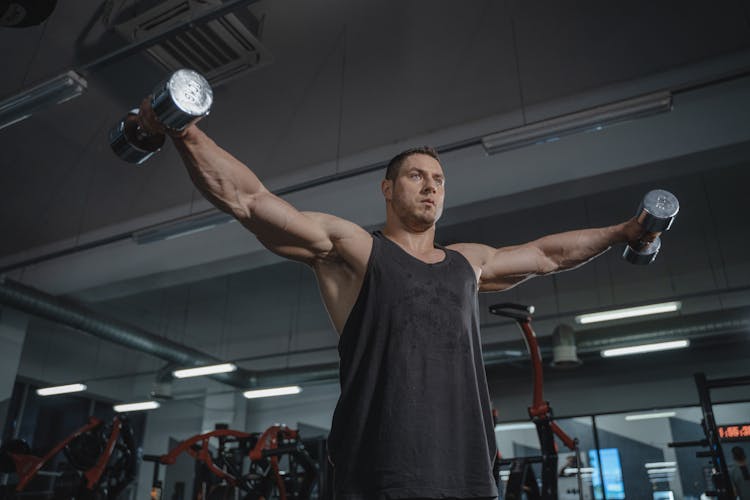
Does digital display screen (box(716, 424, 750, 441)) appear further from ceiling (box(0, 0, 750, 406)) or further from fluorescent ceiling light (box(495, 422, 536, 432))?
fluorescent ceiling light (box(495, 422, 536, 432))

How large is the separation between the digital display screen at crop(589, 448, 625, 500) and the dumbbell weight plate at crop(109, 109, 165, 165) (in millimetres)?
9226

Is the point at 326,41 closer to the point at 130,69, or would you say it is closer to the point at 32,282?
the point at 130,69

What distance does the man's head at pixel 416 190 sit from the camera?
4.73 ft

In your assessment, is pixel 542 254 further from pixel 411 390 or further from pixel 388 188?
pixel 411 390

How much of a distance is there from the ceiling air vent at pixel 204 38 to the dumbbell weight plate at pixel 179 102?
2.63 meters

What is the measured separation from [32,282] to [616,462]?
8.55m

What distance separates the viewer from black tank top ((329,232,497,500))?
3.59 ft

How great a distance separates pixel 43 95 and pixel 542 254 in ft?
10.0

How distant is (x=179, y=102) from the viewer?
3.65 ft

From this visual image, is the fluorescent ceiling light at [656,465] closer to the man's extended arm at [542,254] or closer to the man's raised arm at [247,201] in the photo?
the man's extended arm at [542,254]

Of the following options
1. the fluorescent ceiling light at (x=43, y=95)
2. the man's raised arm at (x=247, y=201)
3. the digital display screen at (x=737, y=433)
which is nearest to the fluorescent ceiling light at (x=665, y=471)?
the digital display screen at (x=737, y=433)

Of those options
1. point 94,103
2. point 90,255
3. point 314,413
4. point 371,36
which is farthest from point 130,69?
point 314,413

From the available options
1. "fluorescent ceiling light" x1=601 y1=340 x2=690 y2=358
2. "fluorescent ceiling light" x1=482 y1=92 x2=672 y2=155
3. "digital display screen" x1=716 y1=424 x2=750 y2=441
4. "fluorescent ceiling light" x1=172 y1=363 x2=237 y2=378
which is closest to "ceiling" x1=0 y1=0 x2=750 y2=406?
"fluorescent ceiling light" x1=601 y1=340 x2=690 y2=358

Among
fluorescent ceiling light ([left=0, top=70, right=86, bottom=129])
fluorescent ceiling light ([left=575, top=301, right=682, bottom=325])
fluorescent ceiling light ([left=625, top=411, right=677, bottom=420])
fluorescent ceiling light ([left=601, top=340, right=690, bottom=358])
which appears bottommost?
fluorescent ceiling light ([left=625, top=411, right=677, bottom=420])
